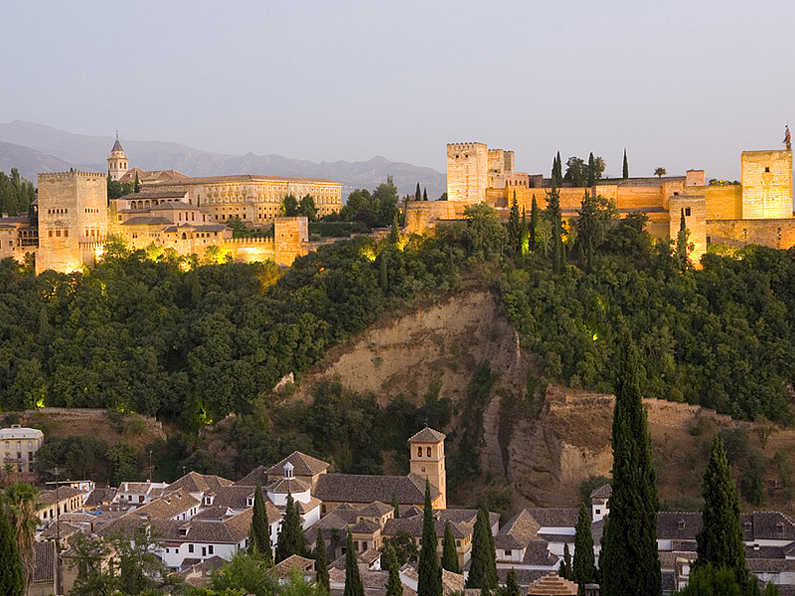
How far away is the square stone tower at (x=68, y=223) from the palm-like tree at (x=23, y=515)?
35319 mm

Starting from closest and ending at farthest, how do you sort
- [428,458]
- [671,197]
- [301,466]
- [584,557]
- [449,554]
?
[584,557] < [449,554] < [301,466] < [428,458] < [671,197]

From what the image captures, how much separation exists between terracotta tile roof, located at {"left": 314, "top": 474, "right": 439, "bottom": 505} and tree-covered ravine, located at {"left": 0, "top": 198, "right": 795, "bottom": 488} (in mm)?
4439

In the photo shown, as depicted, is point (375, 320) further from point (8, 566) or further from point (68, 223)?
point (8, 566)

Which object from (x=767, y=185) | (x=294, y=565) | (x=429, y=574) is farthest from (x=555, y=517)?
(x=767, y=185)

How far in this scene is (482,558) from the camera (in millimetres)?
36906

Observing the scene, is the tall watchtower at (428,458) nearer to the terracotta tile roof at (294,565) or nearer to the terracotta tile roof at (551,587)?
the terracotta tile roof at (294,565)

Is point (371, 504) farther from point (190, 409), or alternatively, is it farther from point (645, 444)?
point (645, 444)

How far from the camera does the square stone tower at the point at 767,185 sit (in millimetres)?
58656

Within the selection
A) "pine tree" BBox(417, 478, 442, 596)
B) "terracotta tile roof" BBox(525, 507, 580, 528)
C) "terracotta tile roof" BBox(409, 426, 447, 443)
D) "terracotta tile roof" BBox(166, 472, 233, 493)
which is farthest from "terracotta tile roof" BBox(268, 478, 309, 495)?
"pine tree" BBox(417, 478, 442, 596)

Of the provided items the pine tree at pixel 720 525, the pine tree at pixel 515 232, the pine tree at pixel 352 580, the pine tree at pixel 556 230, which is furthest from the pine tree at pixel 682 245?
A: the pine tree at pixel 720 525

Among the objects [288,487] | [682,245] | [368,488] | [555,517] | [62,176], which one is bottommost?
[555,517]

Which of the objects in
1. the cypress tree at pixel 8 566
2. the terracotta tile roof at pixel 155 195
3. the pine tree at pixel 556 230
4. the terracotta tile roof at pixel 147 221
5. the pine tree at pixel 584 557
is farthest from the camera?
the terracotta tile roof at pixel 155 195

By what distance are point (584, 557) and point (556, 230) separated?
79.6 feet

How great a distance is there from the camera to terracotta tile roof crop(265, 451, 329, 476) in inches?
1813
